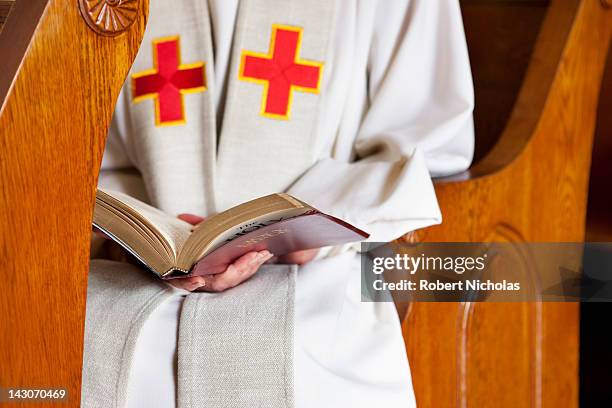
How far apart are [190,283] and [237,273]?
87mm

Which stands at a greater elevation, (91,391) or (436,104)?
(436,104)

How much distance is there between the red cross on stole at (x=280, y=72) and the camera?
1.90m

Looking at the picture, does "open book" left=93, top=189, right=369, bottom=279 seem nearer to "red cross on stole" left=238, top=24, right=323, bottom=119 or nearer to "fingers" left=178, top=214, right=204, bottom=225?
"fingers" left=178, top=214, right=204, bottom=225

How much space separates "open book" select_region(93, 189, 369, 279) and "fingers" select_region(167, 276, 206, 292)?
0.20ft

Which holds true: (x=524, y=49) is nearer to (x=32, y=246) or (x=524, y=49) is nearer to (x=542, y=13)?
(x=542, y=13)

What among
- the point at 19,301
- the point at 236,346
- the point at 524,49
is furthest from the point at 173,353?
the point at 524,49

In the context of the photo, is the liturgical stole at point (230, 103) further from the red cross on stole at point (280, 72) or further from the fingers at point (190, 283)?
the fingers at point (190, 283)

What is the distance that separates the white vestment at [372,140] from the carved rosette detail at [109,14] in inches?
23.9

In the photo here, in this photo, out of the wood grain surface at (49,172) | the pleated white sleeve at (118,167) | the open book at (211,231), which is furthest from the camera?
the pleated white sleeve at (118,167)

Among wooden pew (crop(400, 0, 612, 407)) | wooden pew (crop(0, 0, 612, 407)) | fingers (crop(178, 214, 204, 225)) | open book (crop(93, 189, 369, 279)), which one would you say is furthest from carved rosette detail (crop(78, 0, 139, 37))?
wooden pew (crop(400, 0, 612, 407))

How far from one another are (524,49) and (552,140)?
50cm

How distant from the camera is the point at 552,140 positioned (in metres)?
2.04

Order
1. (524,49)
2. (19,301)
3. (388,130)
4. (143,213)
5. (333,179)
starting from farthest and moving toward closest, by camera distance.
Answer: (524,49) < (388,130) < (333,179) < (143,213) < (19,301)

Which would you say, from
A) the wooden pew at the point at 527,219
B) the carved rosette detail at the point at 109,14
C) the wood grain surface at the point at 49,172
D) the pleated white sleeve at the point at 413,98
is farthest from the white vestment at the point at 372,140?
the carved rosette detail at the point at 109,14
